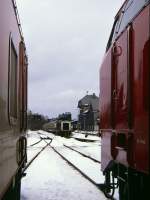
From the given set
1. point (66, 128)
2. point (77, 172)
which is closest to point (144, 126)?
point (77, 172)

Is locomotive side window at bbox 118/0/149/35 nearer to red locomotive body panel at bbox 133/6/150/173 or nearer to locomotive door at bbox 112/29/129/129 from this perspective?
locomotive door at bbox 112/29/129/129

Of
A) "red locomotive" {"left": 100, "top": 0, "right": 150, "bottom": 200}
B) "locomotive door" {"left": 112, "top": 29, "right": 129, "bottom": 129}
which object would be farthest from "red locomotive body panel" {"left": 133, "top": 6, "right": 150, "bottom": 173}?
"locomotive door" {"left": 112, "top": 29, "right": 129, "bottom": 129}

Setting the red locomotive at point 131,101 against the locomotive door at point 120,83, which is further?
the locomotive door at point 120,83

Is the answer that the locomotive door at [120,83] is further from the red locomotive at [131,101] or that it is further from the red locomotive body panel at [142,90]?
the red locomotive body panel at [142,90]

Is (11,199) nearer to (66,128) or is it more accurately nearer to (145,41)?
(145,41)

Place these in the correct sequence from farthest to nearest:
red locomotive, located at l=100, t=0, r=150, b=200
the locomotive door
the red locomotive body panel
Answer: the locomotive door < red locomotive, located at l=100, t=0, r=150, b=200 < the red locomotive body panel

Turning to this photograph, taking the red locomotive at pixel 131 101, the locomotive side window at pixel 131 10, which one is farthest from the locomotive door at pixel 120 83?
the locomotive side window at pixel 131 10

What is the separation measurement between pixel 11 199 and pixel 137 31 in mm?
4279

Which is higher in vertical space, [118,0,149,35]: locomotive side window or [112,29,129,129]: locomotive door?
[118,0,149,35]: locomotive side window

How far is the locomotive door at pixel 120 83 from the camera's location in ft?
18.7

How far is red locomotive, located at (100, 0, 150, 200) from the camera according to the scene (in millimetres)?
4633

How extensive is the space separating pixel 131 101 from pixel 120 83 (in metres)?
0.88

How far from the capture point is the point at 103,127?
26.5ft

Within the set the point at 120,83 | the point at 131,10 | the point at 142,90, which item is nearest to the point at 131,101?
the point at 142,90
